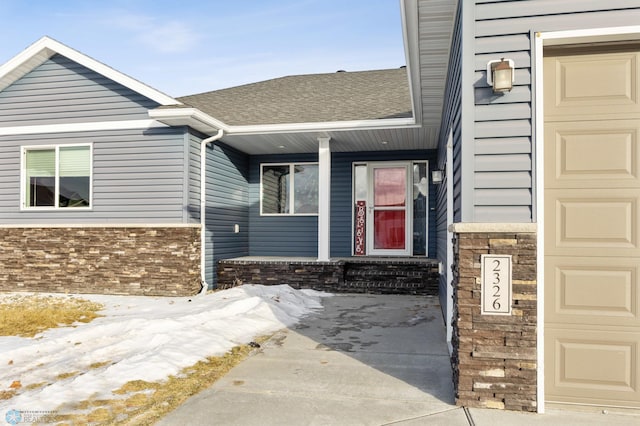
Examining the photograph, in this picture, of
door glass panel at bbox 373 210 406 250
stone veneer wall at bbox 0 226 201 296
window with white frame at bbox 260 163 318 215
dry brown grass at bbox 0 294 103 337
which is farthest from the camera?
window with white frame at bbox 260 163 318 215

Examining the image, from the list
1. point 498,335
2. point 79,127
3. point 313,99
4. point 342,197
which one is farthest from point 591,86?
point 79,127

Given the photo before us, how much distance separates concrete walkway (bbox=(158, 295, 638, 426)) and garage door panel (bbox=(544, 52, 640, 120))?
2.19 m

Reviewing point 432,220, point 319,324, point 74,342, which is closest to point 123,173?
point 74,342

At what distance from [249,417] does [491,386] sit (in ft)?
5.80

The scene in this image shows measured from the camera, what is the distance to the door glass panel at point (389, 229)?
1088 centimetres

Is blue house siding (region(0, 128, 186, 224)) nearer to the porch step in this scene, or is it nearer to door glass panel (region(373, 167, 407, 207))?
the porch step

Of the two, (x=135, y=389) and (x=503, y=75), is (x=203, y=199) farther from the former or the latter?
(x=503, y=75)

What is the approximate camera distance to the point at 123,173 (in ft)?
29.5

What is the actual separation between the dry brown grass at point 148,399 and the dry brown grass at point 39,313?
8.11 feet

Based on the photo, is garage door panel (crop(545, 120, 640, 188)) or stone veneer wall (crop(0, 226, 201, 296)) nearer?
garage door panel (crop(545, 120, 640, 188))

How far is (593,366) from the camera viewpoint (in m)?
3.43

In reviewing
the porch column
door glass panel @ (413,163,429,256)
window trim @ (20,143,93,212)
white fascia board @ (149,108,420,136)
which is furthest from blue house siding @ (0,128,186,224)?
door glass panel @ (413,163,429,256)

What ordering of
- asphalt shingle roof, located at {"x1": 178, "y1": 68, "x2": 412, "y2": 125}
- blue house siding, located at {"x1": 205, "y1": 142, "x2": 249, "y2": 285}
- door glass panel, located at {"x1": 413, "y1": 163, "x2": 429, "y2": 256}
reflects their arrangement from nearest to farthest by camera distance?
blue house siding, located at {"x1": 205, "y1": 142, "x2": 249, "y2": 285} < asphalt shingle roof, located at {"x1": 178, "y1": 68, "x2": 412, "y2": 125} < door glass panel, located at {"x1": 413, "y1": 163, "x2": 429, "y2": 256}

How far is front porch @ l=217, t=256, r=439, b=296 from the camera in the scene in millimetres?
9211
